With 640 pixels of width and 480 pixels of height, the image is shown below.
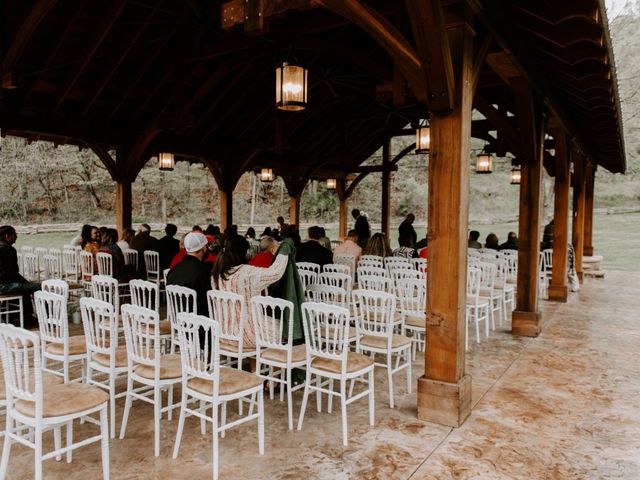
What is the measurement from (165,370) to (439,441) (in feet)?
6.31

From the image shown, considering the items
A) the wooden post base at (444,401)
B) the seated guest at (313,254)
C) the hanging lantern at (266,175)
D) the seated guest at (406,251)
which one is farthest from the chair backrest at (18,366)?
the hanging lantern at (266,175)

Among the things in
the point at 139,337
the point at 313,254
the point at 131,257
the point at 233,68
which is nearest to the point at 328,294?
the point at 313,254

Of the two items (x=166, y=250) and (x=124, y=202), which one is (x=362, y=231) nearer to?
(x=166, y=250)

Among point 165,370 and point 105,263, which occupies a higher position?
point 105,263

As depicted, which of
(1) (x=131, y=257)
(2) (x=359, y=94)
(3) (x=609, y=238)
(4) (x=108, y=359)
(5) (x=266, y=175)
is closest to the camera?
(4) (x=108, y=359)

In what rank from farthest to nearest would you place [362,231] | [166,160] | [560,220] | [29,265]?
[166,160] < [362,231] < [560,220] < [29,265]

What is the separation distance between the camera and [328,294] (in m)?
5.31

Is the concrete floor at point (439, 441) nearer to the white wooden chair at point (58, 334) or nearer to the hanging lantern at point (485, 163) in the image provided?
the white wooden chair at point (58, 334)

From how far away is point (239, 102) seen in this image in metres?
10.1

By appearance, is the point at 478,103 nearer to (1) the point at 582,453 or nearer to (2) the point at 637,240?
(1) the point at 582,453

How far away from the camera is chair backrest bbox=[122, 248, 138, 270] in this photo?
753cm

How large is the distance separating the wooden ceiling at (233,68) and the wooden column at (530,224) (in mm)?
239

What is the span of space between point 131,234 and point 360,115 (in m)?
6.91

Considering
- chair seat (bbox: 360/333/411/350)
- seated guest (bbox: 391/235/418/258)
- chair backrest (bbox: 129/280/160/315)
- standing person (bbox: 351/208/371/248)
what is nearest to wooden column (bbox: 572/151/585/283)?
seated guest (bbox: 391/235/418/258)
